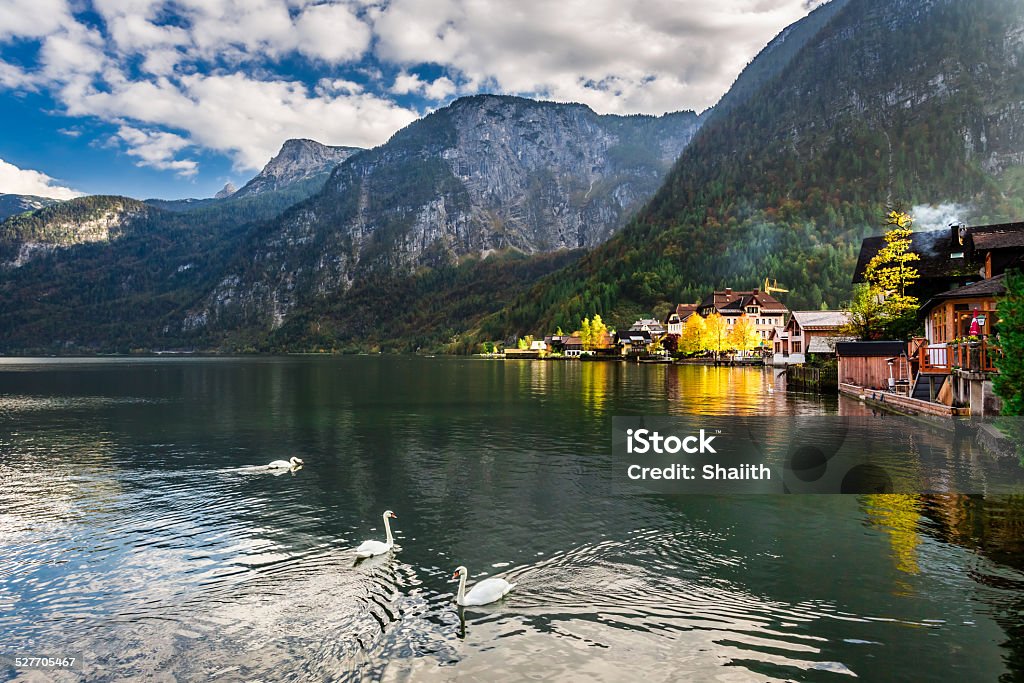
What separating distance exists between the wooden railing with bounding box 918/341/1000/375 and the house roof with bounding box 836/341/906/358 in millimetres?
11002

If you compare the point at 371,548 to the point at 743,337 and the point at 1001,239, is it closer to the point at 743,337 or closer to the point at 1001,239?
the point at 1001,239

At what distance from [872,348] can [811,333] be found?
2335 inches

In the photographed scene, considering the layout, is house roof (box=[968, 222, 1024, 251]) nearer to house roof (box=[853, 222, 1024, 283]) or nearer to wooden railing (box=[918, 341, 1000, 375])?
house roof (box=[853, 222, 1024, 283])

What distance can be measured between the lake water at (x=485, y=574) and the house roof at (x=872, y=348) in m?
44.6

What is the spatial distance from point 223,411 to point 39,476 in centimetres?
3353

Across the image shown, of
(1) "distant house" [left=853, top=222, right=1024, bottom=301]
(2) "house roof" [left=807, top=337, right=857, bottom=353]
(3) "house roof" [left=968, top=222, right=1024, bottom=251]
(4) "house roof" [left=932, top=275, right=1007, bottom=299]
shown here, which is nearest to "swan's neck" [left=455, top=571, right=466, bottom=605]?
(4) "house roof" [left=932, top=275, right=1007, bottom=299]

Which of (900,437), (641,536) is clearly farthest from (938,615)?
(900,437)

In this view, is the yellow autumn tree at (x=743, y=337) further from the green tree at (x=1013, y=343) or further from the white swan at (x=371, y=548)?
the white swan at (x=371, y=548)

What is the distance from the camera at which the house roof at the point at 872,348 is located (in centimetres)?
6525

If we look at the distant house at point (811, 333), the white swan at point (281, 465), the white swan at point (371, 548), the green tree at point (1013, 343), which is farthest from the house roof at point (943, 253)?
the white swan at point (371, 548)

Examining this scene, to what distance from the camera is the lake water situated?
44.3ft

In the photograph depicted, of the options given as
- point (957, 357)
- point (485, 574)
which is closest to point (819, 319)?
point (957, 357)

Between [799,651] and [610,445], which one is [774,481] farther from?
[799,651]

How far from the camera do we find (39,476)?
3419 centimetres
